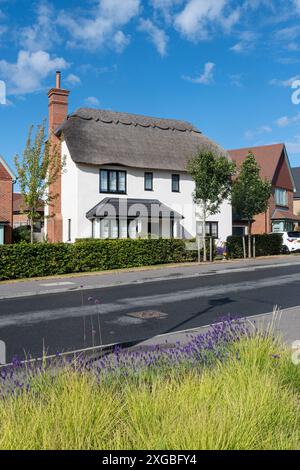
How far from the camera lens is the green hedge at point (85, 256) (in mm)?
18688

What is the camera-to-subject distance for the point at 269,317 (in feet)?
32.7

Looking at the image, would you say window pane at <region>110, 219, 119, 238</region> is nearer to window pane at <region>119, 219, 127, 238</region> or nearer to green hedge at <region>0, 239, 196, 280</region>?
window pane at <region>119, 219, 127, 238</region>

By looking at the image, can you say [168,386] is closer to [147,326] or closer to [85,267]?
[147,326]

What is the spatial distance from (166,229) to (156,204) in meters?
2.02

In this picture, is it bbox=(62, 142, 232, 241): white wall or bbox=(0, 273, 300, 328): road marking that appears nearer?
bbox=(0, 273, 300, 328): road marking

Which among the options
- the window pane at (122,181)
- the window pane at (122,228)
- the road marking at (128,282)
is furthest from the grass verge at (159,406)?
the window pane at (122,181)

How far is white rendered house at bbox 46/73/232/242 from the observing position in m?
29.2

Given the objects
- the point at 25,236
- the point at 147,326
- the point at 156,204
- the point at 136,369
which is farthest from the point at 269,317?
the point at 25,236

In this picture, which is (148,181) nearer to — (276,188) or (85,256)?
(85,256)

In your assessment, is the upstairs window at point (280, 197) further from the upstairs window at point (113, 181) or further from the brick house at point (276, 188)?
the upstairs window at point (113, 181)

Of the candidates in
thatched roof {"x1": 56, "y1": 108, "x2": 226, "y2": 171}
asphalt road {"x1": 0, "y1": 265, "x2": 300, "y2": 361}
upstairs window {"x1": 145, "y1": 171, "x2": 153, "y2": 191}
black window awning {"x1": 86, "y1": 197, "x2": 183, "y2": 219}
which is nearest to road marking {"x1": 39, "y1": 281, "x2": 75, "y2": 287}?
asphalt road {"x1": 0, "y1": 265, "x2": 300, "y2": 361}

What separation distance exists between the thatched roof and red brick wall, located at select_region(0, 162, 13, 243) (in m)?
4.41

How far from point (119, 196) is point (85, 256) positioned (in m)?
10.3

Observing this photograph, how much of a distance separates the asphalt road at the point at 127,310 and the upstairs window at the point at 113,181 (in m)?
A: 13.9
